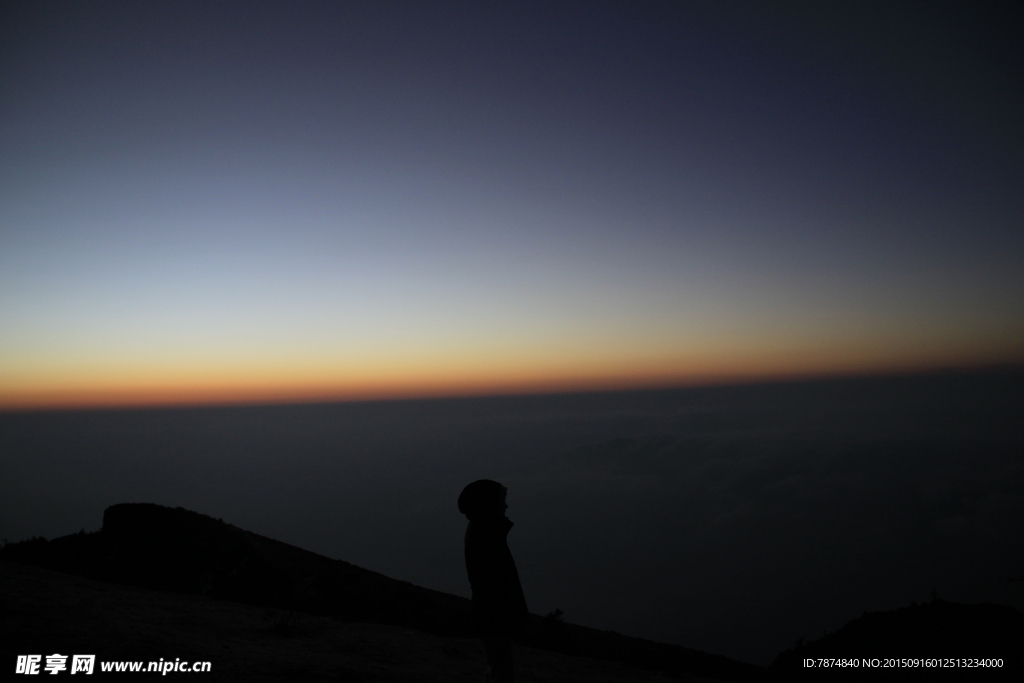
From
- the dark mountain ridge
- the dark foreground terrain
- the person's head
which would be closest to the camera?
the person's head

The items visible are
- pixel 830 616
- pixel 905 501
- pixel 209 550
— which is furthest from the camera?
pixel 905 501

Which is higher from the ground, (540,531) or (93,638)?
(93,638)

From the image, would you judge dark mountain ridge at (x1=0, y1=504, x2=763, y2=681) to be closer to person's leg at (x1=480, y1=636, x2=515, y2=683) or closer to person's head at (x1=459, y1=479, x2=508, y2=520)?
person's leg at (x1=480, y1=636, x2=515, y2=683)

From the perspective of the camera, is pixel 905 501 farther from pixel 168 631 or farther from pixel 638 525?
pixel 168 631

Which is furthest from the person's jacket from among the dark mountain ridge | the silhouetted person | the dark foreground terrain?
the dark mountain ridge

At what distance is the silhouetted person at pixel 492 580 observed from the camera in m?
4.68

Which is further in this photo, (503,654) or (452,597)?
(452,597)

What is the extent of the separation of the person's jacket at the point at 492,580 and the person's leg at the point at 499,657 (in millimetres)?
80

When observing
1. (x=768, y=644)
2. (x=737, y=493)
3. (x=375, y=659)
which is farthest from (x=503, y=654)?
(x=737, y=493)

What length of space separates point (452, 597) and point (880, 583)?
15431 centimetres

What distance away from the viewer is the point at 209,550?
49.3 ft

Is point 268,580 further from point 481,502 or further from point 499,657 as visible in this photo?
point 481,502

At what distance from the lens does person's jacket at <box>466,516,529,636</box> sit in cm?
467

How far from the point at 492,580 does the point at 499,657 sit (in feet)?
2.22
